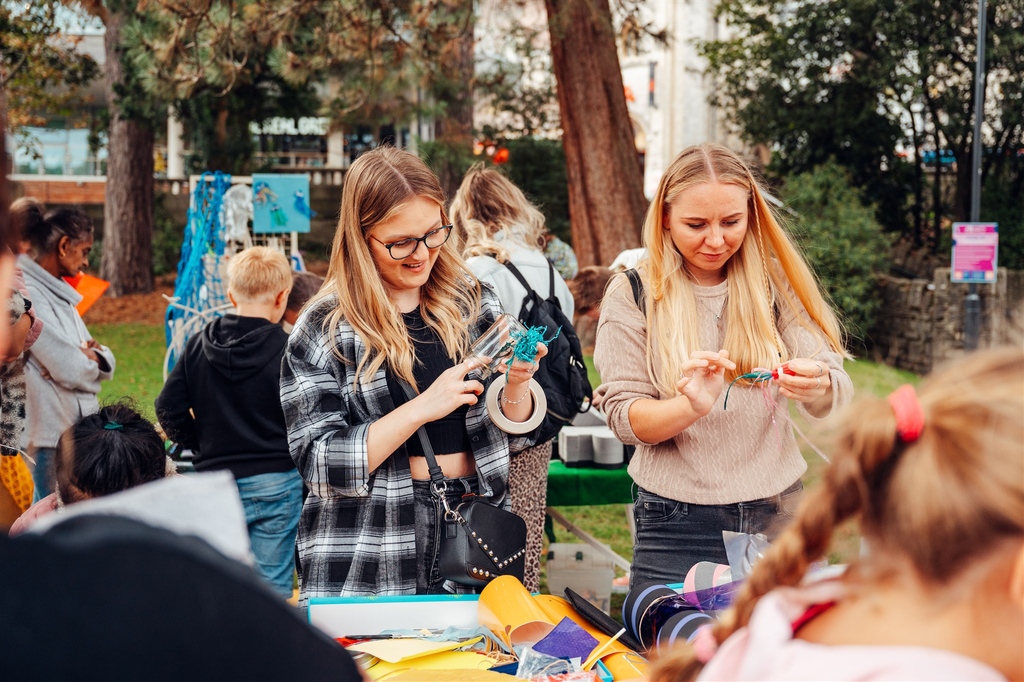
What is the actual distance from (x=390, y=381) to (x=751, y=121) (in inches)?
617

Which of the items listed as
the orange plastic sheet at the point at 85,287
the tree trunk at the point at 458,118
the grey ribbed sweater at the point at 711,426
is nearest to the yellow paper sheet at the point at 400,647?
the grey ribbed sweater at the point at 711,426

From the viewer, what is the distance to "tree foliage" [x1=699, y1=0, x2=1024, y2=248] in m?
14.6

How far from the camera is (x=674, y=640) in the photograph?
1.57 meters

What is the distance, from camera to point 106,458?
2326mm

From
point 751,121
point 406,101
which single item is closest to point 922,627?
point 406,101

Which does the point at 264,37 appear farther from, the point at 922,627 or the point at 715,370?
the point at 922,627

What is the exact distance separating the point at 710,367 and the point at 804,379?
0.22 m

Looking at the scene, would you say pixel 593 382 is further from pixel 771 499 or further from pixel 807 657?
pixel 807 657

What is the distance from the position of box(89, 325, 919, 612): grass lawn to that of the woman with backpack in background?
1165mm

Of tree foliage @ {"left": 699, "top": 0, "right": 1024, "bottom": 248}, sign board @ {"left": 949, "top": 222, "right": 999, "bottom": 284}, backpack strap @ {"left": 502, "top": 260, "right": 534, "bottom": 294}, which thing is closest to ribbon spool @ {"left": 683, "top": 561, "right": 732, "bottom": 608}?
backpack strap @ {"left": 502, "top": 260, "right": 534, "bottom": 294}

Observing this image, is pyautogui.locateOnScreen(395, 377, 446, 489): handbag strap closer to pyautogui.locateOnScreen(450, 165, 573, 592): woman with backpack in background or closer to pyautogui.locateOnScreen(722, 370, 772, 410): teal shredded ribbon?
pyautogui.locateOnScreen(722, 370, 772, 410): teal shredded ribbon

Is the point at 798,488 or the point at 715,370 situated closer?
the point at 715,370

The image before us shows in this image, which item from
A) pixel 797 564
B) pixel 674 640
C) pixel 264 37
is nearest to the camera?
pixel 797 564

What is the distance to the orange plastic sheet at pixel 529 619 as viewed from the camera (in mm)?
1745
